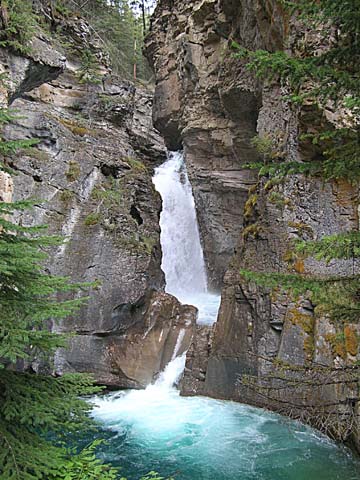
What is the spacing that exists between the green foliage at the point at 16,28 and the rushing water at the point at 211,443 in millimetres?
10022

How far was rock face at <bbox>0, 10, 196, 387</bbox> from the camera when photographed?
11.0 m

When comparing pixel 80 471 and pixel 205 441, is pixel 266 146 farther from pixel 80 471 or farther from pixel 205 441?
pixel 80 471

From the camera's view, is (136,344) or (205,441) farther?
(136,344)

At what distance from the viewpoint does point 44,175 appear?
12.6 m

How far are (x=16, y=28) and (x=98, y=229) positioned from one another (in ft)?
20.6

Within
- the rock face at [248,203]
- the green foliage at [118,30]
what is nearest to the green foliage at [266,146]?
the rock face at [248,203]

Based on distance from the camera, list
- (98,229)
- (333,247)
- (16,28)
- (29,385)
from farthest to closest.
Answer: (98,229), (16,28), (29,385), (333,247)

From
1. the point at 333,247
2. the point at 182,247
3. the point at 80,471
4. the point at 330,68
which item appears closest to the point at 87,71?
the point at 182,247

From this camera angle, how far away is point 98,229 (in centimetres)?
1240

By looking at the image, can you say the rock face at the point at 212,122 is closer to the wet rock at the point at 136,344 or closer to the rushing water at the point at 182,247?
the rushing water at the point at 182,247

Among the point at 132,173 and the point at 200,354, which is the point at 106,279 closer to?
the point at 200,354

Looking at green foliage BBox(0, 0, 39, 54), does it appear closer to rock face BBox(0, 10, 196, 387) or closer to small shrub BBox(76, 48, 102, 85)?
rock face BBox(0, 10, 196, 387)

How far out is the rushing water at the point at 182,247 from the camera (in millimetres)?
17547

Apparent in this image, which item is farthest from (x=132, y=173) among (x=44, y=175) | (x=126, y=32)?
(x=126, y=32)
